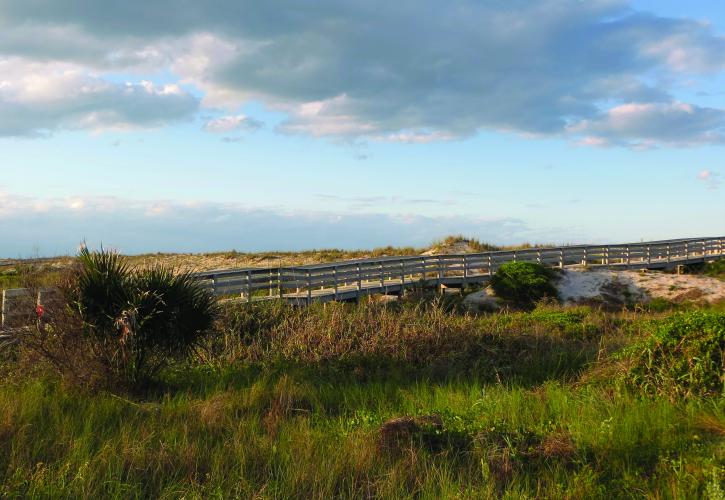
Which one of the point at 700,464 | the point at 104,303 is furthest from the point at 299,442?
the point at 104,303

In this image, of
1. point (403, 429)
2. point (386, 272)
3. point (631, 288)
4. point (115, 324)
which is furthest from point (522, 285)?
point (403, 429)

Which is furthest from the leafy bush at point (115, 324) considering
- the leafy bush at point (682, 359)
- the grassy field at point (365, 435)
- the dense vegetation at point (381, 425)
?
the leafy bush at point (682, 359)

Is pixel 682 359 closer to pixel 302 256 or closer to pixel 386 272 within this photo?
pixel 386 272

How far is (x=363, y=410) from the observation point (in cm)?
942

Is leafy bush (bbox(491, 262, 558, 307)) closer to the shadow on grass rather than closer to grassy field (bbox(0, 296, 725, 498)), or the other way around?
the shadow on grass

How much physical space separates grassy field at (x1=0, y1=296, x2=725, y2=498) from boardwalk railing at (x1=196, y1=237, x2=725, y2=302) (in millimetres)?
5029

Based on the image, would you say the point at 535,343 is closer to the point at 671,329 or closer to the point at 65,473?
the point at 671,329

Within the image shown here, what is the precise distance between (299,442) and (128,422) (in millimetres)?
2482

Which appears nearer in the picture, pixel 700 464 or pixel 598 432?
pixel 700 464

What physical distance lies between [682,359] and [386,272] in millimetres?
20519

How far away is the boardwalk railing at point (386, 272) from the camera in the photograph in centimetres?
2244

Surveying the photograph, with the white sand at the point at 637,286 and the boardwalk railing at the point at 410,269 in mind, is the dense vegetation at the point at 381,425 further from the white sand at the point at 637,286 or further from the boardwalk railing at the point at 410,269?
the white sand at the point at 637,286

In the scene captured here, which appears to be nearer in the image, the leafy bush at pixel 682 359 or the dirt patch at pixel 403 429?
the dirt patch at pixel 403 429

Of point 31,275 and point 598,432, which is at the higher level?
point 31,275
